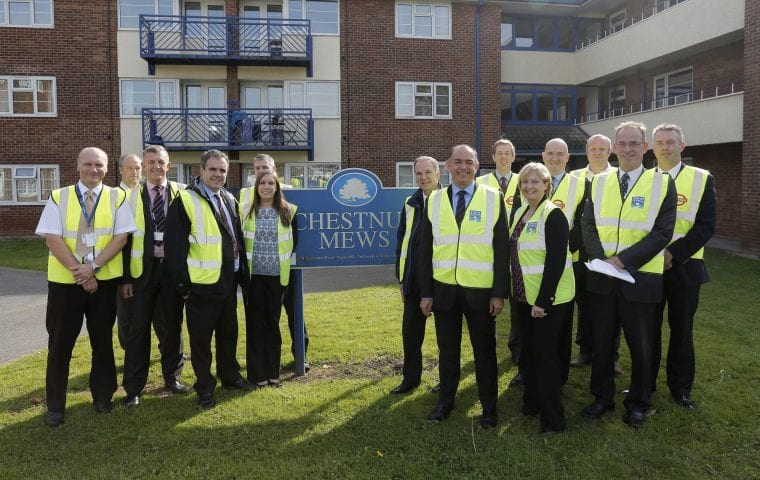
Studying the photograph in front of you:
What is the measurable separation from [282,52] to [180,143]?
167 inches

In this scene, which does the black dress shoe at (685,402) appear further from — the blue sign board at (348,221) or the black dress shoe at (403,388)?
the blue sign board at (348,221)

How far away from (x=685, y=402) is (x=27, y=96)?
61.3ft

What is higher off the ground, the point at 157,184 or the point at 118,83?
the point at 118,83

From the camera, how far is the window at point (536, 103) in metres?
20.7

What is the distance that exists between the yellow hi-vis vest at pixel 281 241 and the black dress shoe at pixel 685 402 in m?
3.39

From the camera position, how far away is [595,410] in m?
4.06

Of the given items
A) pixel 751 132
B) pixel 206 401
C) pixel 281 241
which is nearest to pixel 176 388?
pixel 206 401

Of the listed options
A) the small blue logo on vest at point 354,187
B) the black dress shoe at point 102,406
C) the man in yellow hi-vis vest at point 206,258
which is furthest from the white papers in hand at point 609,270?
the black dress shoe at point 102,406

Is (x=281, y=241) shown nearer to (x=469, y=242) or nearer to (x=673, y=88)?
(x=469, y=242)

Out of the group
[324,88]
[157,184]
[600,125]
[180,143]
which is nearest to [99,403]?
[157,184]

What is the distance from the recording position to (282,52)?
16.8m

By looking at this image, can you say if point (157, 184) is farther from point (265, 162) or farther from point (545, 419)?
point (545, 419)

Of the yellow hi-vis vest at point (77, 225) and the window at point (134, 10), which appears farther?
the window at point (134, 10)

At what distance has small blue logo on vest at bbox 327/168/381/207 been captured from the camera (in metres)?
5.11
